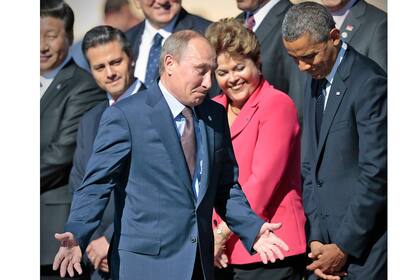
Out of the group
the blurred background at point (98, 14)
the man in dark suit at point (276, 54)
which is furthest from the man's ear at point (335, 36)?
the blurred background at point (98, 14)

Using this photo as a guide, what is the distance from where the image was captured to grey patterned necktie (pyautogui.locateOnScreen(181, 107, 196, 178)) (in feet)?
14.2

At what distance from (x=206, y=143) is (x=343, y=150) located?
2.43 feet

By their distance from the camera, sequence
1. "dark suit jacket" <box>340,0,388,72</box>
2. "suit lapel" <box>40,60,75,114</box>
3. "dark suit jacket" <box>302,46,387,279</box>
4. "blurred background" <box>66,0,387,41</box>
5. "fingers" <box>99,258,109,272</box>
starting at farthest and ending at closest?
"suit lapel" <box>40,60,75,114</box> → "blurred background" <box>66,0,387,41</box> → "fingers" <box>99,258,109,272</box> → "dark suit jacket" <box>340,0,388,72</box> → "dark suit jacket" <box>302,46,387,279</box>

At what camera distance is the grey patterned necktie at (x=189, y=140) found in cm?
433

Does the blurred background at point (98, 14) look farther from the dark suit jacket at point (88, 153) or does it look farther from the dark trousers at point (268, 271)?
the dark trousers at point (268, 271)

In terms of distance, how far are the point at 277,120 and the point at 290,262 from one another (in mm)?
649

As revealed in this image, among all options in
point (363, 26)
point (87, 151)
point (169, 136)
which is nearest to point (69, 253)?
point (169, 136)

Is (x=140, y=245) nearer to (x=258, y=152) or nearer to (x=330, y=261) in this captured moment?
(x=258, y=152)

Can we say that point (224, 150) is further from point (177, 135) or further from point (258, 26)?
point (258, 26)

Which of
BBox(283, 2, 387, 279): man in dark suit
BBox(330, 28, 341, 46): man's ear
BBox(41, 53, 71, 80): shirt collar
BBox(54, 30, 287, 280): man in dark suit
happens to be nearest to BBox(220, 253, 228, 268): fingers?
BBox(283, 2, 387, 279): man in dark suit

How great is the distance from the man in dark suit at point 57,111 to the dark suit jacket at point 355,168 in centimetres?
133

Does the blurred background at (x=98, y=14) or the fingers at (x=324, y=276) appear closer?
the fingers at (x=324, y=276)

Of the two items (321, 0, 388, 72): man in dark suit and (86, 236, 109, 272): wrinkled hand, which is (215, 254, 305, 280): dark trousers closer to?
(86, 236, 109, 272): wrinkled hand

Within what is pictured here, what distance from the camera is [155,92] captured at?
4348 millimetres
